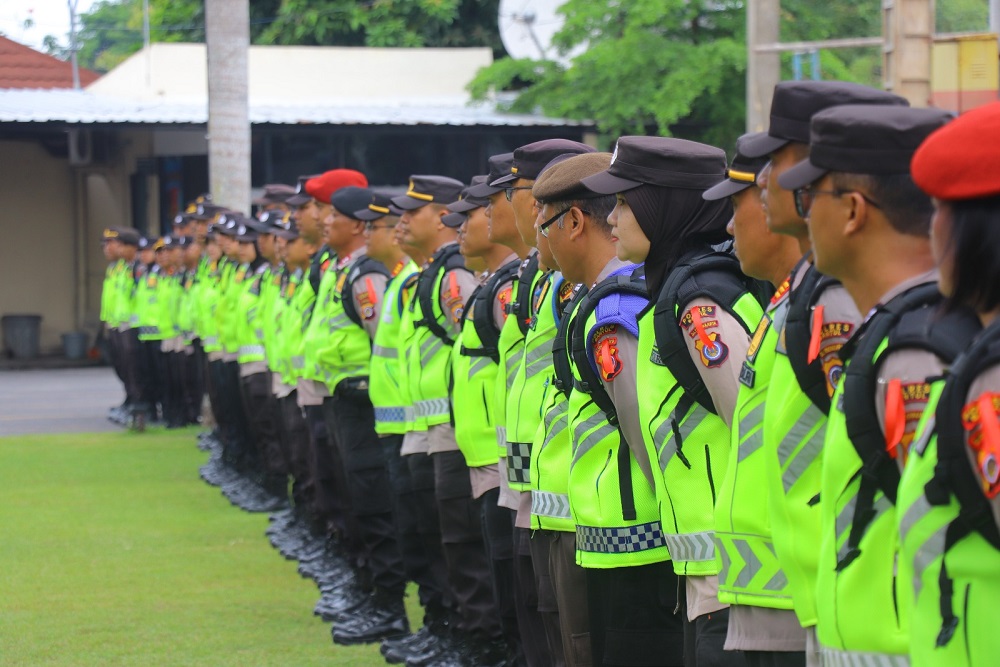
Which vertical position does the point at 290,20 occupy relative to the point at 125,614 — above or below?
above

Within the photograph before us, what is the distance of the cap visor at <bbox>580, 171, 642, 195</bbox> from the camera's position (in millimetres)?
4051

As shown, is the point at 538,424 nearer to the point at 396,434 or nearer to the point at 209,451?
the point at 396,434

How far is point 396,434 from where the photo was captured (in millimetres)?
7402

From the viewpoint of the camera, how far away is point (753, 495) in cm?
321

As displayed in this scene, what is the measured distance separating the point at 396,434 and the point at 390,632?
1099 millimetres

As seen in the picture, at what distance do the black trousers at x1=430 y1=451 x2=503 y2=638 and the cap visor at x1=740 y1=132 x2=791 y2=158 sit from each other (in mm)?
3316

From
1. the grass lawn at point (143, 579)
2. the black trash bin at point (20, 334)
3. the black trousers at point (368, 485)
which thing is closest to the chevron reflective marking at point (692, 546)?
the grass lawn at point (143, 579)

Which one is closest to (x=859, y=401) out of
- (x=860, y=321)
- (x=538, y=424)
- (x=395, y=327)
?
(x=860, y=321)

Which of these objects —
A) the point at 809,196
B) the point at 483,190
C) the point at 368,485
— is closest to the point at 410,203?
the point at 483,190

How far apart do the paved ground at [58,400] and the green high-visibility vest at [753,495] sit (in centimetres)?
1493

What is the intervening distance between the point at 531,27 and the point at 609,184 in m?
20.6

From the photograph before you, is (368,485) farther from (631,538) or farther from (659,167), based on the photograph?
(659,167)

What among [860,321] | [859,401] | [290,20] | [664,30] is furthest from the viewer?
[290,20]

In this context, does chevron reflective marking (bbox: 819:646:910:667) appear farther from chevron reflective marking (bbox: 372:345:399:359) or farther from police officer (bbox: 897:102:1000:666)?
chevron reflective marking (bbox: 372:345:399:359)
